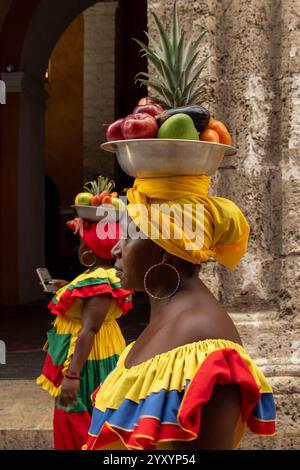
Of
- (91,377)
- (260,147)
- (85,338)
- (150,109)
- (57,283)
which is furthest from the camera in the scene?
(260,147)

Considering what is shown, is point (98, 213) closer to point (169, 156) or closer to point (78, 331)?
point (78, 331)

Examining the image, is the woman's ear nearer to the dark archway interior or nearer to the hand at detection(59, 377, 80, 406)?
the hand at detection(59, 377, 80, 406)

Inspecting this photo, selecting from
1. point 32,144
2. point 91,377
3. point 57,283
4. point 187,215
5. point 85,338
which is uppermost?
point 32,144

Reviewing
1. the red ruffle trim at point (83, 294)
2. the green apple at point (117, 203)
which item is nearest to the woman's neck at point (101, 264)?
the red ruffle trim at point (83, 294)

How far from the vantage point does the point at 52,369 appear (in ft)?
12.7

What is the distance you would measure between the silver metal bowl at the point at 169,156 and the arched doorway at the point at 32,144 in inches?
419

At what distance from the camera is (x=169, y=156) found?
73.7 inches

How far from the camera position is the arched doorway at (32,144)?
12.2 m

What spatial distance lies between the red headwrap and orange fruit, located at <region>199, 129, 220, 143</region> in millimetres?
1829

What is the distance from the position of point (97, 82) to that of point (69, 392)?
15.5 meters

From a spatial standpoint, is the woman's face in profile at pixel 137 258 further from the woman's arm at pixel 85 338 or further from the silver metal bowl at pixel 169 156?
the woman's arm at pixel 85 338

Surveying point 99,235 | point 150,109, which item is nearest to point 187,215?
point 150,109
